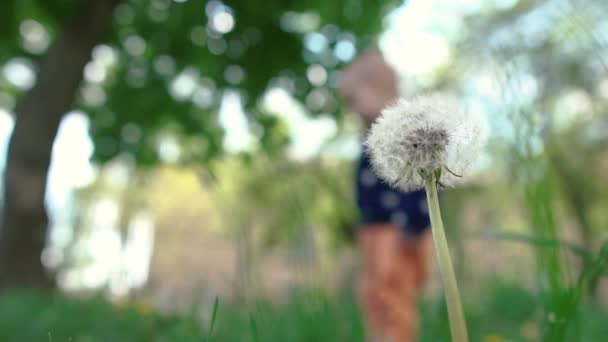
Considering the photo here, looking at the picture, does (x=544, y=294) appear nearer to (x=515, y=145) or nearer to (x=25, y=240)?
(x=515, y=145)

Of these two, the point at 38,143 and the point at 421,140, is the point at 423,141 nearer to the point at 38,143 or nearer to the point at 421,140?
the point at 421,140

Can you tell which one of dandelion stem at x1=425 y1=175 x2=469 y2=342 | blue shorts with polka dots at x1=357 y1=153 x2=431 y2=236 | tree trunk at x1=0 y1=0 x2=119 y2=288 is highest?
tree trunk at x1=0 y1=0 x2=119 y2=288

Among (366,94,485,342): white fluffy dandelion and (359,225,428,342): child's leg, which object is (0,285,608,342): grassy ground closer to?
(359,225,428,342): child's leg

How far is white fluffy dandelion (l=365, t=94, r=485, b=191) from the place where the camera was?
0.65m

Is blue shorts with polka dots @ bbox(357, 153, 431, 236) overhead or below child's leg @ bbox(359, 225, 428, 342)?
overhead

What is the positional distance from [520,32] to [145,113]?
5845 millimetres

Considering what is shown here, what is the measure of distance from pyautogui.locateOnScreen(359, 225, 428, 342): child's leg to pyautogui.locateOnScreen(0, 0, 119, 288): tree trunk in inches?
174

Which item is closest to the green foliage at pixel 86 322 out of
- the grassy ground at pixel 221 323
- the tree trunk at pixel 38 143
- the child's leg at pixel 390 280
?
the grassy ground at pixel 221 323

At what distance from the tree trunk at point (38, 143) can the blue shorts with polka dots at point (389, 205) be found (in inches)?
171

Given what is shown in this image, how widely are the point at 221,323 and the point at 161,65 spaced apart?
448cm

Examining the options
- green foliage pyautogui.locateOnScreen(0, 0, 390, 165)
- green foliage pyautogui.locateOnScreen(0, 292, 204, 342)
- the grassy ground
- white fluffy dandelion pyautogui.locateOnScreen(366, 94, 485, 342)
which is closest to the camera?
white fluffy dandelion pyautogui.locateOnScreen(366, 94, 485, 342)

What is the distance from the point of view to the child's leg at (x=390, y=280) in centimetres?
246

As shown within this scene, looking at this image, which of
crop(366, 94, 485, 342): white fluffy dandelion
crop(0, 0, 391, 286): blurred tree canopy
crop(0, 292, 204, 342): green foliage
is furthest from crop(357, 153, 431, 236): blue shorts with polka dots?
crop(0, 0, 391, 286): blurred tree canopy

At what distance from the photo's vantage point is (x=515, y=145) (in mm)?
955
